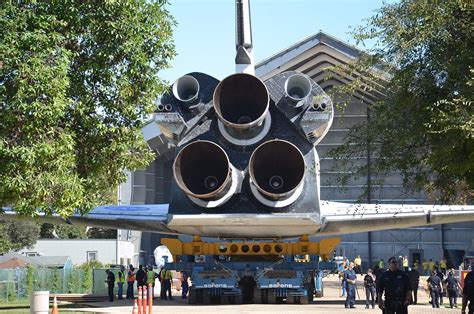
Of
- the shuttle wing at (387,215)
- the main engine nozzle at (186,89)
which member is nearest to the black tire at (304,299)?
the shuttle wing at (387,215)

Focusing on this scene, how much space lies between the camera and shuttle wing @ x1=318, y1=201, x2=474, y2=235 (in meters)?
24.8

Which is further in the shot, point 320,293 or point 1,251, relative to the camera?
point 1,251

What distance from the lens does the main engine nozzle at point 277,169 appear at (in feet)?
65.7

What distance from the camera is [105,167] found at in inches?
590

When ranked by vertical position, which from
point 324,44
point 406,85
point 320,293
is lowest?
point 320,293

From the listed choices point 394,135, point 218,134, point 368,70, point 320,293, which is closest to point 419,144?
point 394,135

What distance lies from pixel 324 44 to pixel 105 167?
32.0 meters

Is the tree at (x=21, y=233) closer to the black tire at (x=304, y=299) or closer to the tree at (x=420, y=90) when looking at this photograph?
the black tire at (x=304, y=299)

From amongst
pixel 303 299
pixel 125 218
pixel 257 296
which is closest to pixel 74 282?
pixel 125 218

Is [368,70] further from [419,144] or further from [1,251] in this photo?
[1,251]

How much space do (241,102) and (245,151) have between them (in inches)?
59.3

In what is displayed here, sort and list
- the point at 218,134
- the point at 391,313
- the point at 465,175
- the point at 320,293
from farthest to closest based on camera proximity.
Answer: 1. the point at 320,293
2. the point at 218,134
3. the point at 465,175
4. the point at 391,313

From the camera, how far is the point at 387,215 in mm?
25484

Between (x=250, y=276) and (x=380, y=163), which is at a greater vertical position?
(x=380, y=163)
